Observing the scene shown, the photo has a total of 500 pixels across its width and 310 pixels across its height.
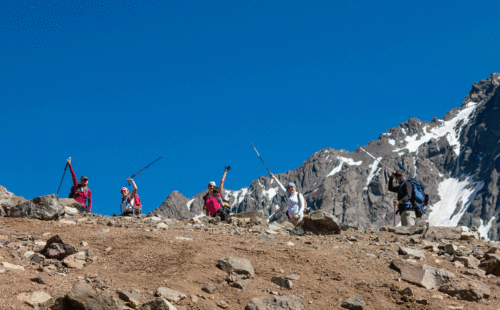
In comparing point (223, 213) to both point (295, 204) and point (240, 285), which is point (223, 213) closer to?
point (295, 204)

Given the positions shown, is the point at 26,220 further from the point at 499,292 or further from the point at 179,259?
the point at 499,292

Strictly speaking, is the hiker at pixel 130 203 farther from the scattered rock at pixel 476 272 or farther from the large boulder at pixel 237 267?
the scattered rock at pixel 476 272

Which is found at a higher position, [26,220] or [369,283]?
[26,220]

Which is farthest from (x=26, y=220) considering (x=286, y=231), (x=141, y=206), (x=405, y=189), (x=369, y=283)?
(x=405, y=189)

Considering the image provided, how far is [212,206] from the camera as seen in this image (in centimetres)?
1952

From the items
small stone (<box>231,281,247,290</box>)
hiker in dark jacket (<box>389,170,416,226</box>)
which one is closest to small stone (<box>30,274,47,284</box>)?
small stone (<box>231,281,247,290</box>)

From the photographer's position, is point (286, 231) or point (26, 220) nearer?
point (26, 220)

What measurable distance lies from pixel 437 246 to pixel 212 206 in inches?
345

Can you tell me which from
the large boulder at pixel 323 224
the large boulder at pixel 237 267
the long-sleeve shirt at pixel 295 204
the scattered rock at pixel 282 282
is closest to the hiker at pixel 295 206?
the long-sleeve shirt at pixel 295 204

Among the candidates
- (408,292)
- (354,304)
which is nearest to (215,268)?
(354,304)

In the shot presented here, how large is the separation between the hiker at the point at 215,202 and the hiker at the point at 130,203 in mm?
2804

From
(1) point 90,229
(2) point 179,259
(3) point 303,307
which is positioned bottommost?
(3) point 303,307

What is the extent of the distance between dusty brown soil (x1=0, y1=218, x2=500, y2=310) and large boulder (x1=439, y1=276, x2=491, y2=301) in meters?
0.19

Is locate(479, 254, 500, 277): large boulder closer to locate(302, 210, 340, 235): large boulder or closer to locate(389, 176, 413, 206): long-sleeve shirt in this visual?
locate(302, 210, 340, 235): large boulder
